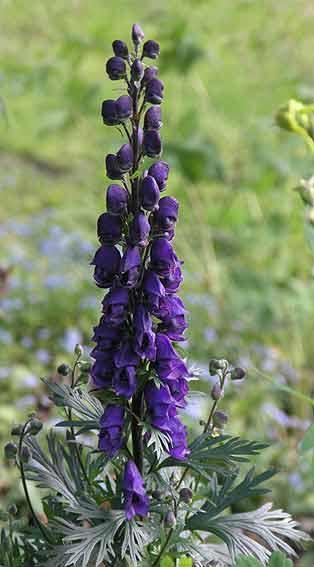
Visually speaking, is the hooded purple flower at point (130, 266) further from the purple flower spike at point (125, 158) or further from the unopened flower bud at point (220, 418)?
→ the unopened flower bud at point (220, 418)

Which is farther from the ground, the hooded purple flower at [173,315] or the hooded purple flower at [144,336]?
the hooded purple flower at [173,315]

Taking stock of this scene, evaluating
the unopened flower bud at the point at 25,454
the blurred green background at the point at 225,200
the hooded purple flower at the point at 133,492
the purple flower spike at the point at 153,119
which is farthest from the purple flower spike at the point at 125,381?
the blurred green background at the point at 225,200

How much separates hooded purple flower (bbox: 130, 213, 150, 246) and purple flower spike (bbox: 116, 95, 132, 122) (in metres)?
0.13

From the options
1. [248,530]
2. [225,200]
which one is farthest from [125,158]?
[225,200]

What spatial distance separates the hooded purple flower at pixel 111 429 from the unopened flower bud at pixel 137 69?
0.46 m

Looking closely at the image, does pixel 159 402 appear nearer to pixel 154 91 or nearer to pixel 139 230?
pixel 139 230

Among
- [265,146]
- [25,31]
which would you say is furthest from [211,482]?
[25,31]

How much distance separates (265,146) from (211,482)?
2448mm

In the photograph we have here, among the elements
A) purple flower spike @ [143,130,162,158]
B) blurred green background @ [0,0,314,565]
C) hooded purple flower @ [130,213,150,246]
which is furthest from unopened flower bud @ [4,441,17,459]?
blurred green background @ [0,0,314,565]

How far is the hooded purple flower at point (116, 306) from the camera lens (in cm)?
103

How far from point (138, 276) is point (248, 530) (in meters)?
0.42

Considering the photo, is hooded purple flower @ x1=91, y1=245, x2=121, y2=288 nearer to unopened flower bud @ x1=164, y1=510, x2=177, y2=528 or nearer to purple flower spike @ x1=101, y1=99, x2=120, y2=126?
purple flower spike @ x1=101, y1=99, x2=120, y2=126

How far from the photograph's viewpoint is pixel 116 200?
1.04 meters

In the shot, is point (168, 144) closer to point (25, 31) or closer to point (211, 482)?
point (211, 482)
